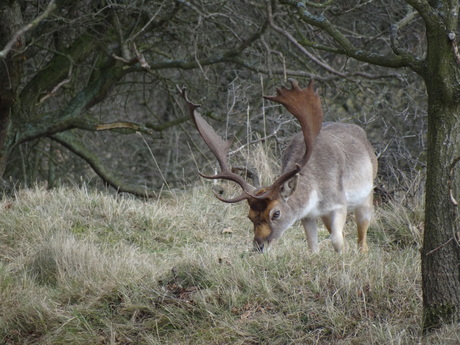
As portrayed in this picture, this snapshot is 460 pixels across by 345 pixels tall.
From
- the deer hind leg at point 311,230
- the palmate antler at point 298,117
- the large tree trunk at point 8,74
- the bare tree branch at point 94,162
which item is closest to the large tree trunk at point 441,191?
the palmate antler at point 298,117

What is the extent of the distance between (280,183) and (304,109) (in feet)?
2.06

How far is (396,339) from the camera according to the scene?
4.66 metres

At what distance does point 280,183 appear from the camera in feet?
20.5

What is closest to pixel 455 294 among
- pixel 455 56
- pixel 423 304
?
pixel 423 304

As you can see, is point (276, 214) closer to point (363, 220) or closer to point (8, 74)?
point (363, 220)

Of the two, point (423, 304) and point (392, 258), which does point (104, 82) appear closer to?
point (392, 258)

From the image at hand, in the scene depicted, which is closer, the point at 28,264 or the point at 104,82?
the point at 28,264

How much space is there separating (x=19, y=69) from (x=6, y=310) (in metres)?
3.93

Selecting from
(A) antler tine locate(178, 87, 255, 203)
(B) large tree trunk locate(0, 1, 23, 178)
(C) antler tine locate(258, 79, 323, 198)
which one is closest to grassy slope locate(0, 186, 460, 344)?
(A) antler tine locate(178, 87, 255, 203)

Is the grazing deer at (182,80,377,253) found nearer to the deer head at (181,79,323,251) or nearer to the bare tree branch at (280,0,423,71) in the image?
the deer head at (181,79,323,251)

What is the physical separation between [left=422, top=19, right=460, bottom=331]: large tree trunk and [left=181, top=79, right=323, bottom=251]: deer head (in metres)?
1.48

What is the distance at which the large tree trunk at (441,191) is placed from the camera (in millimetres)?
4508

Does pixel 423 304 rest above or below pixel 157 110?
below

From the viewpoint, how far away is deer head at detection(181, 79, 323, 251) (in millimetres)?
6031
